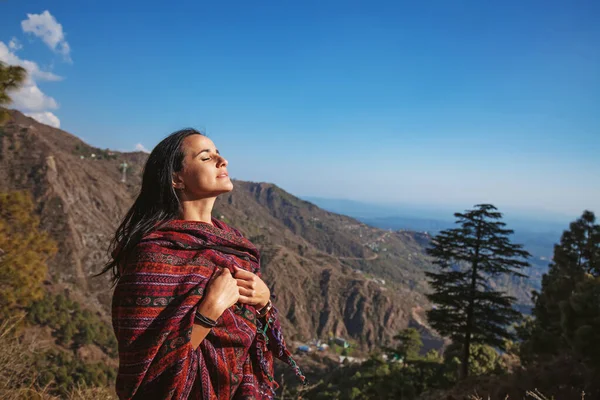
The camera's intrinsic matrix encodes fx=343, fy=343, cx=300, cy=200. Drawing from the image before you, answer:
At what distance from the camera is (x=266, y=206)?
174750 millimetres

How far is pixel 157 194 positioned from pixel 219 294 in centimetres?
64

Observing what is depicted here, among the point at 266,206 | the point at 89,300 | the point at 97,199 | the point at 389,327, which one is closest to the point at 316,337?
the point at 389,327

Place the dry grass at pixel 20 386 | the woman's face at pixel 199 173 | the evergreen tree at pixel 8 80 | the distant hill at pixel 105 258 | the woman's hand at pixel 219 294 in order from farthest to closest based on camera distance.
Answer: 1. the distant hill at pixel 105 258
2. the evergreen tree at pixel 8 80
3. the dry grass at pixel 20 386
4. the woman's face at pixel 199 173
5. the woman's hand at pixel 219 294

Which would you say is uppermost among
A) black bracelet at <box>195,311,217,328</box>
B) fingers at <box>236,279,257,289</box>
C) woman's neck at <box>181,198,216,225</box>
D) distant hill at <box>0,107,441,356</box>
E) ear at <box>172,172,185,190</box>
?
ear at <box>172,172,185,190</box>

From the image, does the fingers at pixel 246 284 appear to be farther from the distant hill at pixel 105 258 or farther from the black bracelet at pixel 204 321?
the distant hill at pixel 105 258

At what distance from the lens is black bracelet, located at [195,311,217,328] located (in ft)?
4.62

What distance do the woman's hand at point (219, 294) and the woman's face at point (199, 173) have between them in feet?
1.39

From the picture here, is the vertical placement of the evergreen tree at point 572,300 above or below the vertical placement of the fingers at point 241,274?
below

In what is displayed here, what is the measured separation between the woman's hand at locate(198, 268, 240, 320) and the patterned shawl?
34 mm

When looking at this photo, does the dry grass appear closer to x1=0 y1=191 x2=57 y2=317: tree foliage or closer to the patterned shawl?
the patterned shawl

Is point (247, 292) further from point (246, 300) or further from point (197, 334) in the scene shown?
point (197, 334)

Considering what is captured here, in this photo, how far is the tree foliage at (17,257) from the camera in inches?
289

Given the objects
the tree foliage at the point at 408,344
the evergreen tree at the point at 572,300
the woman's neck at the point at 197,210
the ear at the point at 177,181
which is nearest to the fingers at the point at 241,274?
the woman's neck at the point at 197,210

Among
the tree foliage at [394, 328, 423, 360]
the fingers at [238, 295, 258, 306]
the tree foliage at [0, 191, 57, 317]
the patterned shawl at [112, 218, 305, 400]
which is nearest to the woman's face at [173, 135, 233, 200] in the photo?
the patterned shawl at [112, 218, 305, 400]
